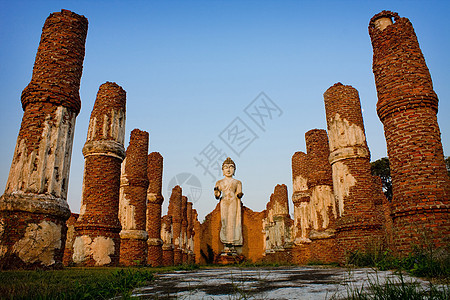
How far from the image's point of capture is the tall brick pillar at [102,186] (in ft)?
30.2

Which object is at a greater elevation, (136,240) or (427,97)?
(427,97)

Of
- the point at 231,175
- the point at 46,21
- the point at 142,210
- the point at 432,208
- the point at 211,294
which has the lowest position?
the point at 211,294

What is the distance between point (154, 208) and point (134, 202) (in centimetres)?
356

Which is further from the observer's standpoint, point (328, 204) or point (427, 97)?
point (328, 204)

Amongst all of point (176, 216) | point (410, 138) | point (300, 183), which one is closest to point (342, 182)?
point (410, 138)

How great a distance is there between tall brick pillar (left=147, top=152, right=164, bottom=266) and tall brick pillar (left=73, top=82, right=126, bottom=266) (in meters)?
6.58

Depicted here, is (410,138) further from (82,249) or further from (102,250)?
(82,249)

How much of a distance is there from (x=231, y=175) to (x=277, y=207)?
16.4m

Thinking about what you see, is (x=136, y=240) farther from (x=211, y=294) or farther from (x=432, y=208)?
(x=211, y=294)

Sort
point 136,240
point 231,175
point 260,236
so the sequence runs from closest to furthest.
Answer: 1. point 231,175
2. point 136,240
3. point 260,236

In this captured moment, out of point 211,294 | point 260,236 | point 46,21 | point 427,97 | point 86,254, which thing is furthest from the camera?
point 260,236

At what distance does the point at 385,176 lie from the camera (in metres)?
39.0

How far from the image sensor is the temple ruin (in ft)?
20.0

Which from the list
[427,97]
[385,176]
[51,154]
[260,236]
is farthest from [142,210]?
[385,176]
